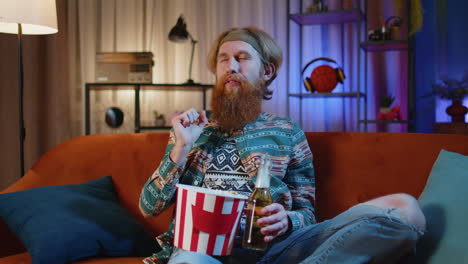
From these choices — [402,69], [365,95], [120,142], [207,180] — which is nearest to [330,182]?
[207,180]

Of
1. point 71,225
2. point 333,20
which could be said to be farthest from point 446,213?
point 333,20

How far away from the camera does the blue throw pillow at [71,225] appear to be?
1.35m

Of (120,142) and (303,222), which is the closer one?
(303,222)

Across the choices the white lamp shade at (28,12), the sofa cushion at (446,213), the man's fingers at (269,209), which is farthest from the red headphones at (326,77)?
the man's fingers at (269,209)

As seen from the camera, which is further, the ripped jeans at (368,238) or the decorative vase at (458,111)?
the decorative vase at (458,111)

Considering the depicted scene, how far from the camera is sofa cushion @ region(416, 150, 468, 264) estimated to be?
102 centimetres

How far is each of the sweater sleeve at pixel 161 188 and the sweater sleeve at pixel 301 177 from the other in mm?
383

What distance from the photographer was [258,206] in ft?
3.22

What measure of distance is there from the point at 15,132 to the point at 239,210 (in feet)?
10.6

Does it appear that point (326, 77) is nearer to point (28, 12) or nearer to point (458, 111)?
point (458, 111)

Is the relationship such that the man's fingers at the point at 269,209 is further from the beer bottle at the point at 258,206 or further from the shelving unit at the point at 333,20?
the shelving unit at the point at 333,20

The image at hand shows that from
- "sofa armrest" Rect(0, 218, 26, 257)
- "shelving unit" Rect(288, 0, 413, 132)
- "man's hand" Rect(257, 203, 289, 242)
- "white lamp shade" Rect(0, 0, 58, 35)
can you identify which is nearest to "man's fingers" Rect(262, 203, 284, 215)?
"man's hand" Rect(257, 203, 289, 242)

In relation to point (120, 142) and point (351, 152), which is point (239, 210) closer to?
point (351, 152)

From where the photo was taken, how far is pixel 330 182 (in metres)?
1.55
